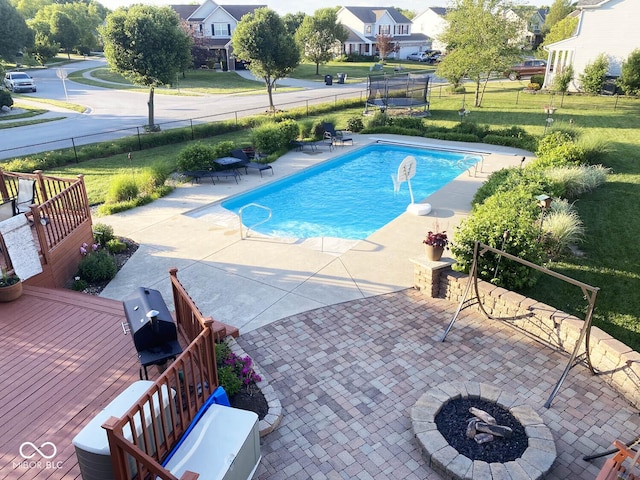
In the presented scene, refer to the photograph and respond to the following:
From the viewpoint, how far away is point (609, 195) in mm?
12703

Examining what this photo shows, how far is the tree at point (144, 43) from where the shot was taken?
63.4 ft

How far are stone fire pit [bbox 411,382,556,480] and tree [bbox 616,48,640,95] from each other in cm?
3161

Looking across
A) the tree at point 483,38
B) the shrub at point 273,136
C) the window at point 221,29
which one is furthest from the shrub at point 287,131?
the window at point 221,29

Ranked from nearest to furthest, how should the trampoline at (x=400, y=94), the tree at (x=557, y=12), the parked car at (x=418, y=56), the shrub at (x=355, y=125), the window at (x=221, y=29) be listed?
the shrub at (x=355, y=125) → the trampoline at (x=400, y=94) → the window at (x=221, y=29) → the parked car at (x=418, y=56) → the tree at (x=557, y=12)

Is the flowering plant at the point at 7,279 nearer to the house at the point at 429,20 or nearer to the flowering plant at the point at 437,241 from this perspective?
the flowering plant at the point at 437,241

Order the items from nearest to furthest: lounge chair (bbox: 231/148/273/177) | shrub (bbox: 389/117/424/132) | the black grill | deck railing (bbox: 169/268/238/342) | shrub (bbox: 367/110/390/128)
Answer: the black grill → deck railing (bbox: 169/268/238/342) → lounge chair (bbox: 231/148/273/177) → shrub (bbox: 389/117/424/132) → shrub (bbox: 367/110/390/128)

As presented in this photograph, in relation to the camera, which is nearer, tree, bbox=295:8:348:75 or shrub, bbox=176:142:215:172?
shrub, bbox=176:142:215:172

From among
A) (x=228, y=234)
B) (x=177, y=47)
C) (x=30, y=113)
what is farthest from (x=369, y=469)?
(x=30, y=113)

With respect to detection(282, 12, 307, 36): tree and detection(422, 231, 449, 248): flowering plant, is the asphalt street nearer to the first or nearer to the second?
detection(422, 231, 449, 248): flowering plant

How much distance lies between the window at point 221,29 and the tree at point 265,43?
1321 inches

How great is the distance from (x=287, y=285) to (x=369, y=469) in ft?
13.7

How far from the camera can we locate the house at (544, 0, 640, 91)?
30281 millimetres

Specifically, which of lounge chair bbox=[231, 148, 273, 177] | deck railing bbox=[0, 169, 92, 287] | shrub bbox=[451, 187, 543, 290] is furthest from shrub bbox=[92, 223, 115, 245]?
shrub bbox=[451, 187, 543, 290]

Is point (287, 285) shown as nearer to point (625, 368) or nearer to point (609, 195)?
point (625, 368)
